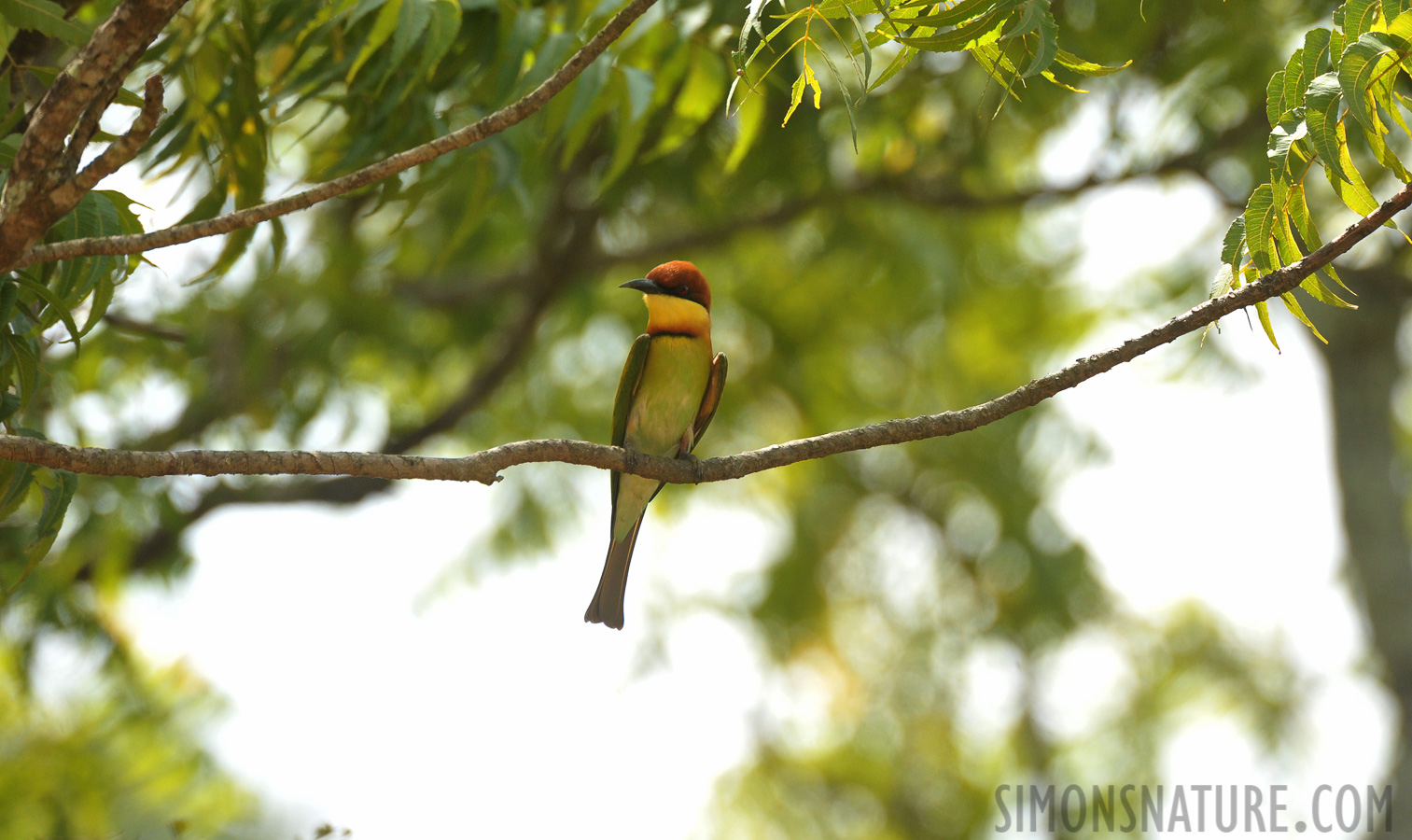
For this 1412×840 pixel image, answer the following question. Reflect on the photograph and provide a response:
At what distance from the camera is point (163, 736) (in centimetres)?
684

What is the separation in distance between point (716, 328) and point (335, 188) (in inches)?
308

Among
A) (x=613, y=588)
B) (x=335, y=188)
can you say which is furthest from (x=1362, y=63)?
(x=613, y=588)

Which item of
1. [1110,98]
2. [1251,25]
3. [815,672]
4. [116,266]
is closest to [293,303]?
[116,266]

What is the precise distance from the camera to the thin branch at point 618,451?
2.03m

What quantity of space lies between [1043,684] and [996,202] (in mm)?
Answer: 7040

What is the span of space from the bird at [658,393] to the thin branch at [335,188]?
2193mm

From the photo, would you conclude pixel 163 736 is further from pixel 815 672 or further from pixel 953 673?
pixel 953 673

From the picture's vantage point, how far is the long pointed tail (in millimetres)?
4426

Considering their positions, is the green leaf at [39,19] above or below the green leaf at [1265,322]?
above

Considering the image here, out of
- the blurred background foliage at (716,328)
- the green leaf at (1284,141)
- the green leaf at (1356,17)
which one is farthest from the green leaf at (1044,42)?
the blurred background foliage at (716,328)

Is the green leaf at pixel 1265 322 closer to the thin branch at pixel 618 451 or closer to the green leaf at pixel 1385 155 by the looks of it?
the thin branch at pixel 618 451

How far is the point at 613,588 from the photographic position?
4.50m

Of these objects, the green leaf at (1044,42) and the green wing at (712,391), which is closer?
the green leaf at (1044,42)

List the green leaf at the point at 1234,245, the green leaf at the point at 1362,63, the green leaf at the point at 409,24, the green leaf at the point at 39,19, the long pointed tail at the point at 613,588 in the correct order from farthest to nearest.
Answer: the long pointed tail at the point at 613,588
the green leaf at the point at 409,24
the green leaf at the point at 39,19
the green leaf at the point at 1234,245
the green leaf at the point at 1362,63
